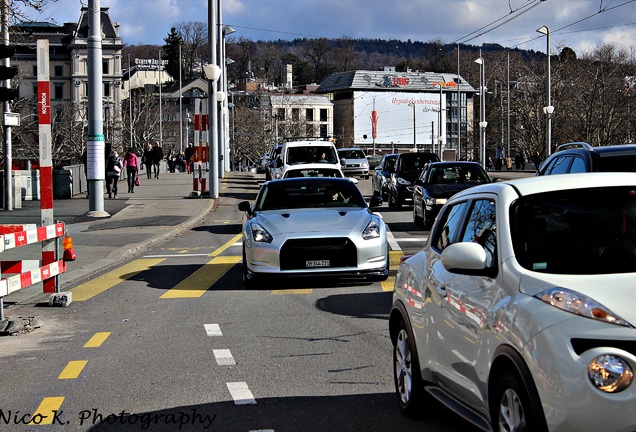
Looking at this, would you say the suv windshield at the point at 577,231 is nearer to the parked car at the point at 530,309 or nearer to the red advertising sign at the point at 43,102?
the parked car at the point at 530,309

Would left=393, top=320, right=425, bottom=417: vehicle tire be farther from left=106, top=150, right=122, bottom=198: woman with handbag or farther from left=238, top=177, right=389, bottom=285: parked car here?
left=106, top=150, right=122, bottom=198: woman with handbag

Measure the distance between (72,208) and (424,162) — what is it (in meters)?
11.3

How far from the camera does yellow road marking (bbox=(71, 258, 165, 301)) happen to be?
13125 millimetres

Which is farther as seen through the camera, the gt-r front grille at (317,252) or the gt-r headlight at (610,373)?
the gt-r front grille at (317,252)

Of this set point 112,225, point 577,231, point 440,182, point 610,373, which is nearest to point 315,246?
point 577,231

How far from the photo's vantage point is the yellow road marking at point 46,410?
6349mm

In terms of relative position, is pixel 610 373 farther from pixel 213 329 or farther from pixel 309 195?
pixel 309 195

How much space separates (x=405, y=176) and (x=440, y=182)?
6675 millimetres

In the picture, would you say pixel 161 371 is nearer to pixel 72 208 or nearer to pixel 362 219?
pixel 362 219

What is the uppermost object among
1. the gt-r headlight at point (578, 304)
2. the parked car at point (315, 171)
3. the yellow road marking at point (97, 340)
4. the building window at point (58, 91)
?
the building window at point (58, 91)

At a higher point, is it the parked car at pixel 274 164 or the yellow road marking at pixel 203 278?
the parked car at pixel 274 164

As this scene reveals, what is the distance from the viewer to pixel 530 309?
4379 millimetres

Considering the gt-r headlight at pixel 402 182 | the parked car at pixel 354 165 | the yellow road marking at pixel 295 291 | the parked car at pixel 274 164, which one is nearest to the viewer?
the yellow road marking at pixel 295 291

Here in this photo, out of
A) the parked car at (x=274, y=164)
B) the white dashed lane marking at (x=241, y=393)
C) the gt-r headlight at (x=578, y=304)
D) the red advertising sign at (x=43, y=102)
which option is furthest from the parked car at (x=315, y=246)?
the parked car at (x=274, y=164)
